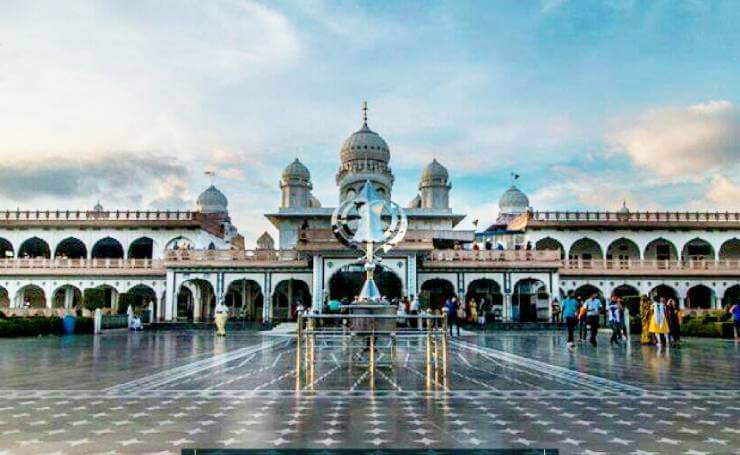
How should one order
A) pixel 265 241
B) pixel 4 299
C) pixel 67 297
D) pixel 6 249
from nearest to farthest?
pixel 67 297 → pixel 4 299 → pixel 6 249 → pixel 265 241

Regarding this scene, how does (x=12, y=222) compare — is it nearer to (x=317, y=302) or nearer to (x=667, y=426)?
(x=317, y=302)

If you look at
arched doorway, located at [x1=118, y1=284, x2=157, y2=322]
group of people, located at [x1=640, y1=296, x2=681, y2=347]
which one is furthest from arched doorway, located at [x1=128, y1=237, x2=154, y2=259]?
group of people, located at [x1=640, y1=296, x2=681, y2=347]

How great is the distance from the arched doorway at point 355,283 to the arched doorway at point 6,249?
2467 cm

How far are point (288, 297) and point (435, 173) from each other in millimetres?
18348

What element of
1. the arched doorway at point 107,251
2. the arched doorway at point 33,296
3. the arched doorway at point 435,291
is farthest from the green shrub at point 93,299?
the arched doorway at point 435,291

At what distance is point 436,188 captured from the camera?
5891cm

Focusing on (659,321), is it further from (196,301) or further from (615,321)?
(196,301)

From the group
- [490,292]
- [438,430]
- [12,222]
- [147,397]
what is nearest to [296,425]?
[438,430]

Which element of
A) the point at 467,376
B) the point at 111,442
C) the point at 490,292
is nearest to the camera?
the point at 111,442

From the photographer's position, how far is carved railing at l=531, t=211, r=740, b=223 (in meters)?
50.4

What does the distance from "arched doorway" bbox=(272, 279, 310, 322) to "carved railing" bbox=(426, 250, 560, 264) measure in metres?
9.87

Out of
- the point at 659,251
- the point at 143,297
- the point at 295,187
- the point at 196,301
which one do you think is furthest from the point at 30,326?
the point at 659,251

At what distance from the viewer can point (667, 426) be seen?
24.5 ft

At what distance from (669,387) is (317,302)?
106ft
